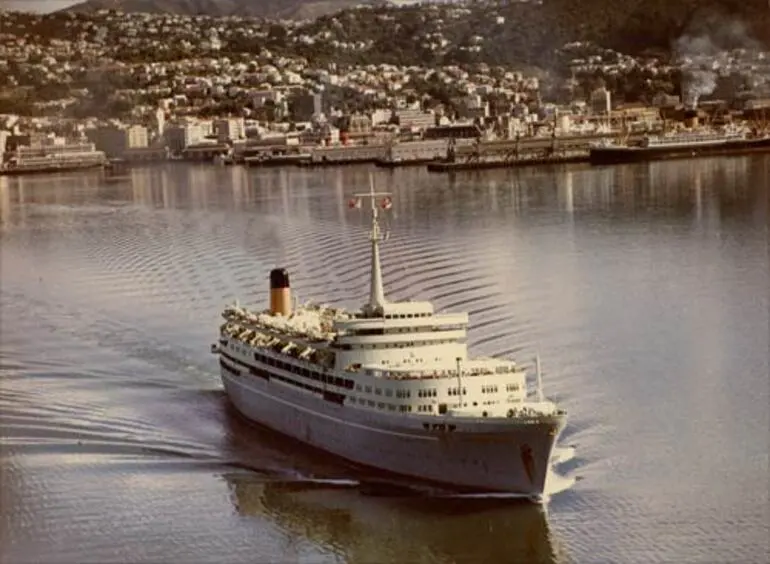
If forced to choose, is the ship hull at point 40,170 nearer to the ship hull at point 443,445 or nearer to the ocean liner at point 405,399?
the ocean liner at point 405,399

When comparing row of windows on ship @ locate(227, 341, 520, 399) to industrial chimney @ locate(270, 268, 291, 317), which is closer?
row of windows on ship @ locate(227, 341, 520, 399)

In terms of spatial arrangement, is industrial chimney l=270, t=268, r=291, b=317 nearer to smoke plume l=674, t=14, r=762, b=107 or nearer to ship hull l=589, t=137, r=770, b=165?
ship hull l=589, t=137, r=770, b=165

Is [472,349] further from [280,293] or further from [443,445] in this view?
[443,445]

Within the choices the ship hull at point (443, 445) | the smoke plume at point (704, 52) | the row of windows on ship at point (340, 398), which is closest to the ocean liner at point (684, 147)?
Answer: the smoke plume at point (704, 52)

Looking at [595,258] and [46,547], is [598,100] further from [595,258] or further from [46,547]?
[46,547]

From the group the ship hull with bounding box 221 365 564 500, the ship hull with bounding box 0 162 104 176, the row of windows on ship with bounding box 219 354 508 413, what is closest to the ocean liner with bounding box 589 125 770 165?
the ship hull with bounding box 0 162 104 176

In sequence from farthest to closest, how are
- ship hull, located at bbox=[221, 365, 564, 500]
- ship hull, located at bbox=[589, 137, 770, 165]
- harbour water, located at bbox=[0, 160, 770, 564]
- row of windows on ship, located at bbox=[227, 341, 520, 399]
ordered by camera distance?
ship hull, located at bbox=[589, 137, 770, 165], row of windows on ship, located at bbox=[227, 341, 520, 399], ship hull, located at bbox=[221, 365, 564, 500], harbour water, located at bbox=[0, 160, 770, 564]

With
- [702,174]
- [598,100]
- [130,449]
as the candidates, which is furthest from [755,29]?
[130,449]
